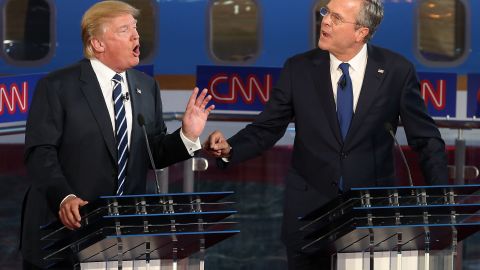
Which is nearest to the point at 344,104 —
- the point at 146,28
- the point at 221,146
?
the point at 221,146

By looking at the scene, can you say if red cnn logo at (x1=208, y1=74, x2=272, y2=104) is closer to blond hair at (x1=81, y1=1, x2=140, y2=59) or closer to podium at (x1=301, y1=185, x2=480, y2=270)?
blond hair at (x1=81, y1=1, x2=140, y2=59)

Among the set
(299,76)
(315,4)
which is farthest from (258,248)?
(299,76)

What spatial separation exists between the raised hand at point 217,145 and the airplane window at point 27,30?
15.1ft

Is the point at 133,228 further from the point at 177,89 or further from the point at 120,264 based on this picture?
the point at 177,89

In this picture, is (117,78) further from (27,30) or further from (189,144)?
(27,30)

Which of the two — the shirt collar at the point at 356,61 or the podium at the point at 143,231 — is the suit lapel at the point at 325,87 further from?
the podium at the point at 143,231

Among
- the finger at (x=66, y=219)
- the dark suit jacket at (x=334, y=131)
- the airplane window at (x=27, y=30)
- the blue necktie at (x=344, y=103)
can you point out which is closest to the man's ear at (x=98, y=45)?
the dark suit jacket at (x=334, y=131)

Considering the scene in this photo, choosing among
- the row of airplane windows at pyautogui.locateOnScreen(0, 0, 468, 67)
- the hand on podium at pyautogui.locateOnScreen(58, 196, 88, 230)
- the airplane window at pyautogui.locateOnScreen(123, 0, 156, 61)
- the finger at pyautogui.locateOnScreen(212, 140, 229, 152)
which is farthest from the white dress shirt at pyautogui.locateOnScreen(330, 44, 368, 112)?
the airplane window at pyautogui.locateOnScreen(123, 0, 156, 61)

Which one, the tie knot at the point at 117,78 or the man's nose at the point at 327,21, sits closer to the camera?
the tie knot at the point at 117,78

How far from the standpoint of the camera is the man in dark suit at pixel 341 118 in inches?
222

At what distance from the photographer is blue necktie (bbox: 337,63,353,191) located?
5.66 meters

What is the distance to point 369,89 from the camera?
224 inches

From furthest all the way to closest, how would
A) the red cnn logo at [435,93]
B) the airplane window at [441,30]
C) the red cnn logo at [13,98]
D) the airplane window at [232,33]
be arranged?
1. the airplane window at [441,30]
2. the airplane window at [232,33]
3. the red cnn logo at [435,93]
4. the red cnn logo at [13,98]

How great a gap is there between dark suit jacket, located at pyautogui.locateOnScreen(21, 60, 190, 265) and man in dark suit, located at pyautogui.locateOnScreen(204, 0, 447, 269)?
18.9 inches
